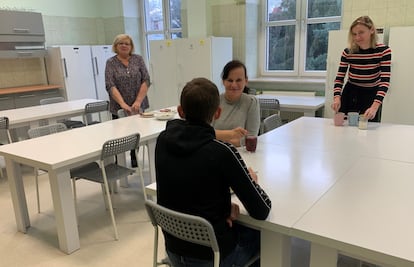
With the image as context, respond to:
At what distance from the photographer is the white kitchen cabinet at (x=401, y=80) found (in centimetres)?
364

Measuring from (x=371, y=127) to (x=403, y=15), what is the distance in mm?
2105

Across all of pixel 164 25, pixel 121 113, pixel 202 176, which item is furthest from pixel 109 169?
pixel 164 25

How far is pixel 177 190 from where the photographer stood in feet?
4.36

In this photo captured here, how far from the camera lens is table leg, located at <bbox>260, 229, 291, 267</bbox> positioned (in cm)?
136

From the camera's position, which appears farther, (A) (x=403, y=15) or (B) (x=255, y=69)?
(B) (x=255, y=69)

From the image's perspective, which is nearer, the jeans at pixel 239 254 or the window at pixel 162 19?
the jeans at pixel 239 254

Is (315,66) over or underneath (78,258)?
over

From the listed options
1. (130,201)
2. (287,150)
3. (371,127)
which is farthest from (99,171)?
(371,127)

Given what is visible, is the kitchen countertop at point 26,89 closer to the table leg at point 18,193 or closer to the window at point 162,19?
the window at point 162,19

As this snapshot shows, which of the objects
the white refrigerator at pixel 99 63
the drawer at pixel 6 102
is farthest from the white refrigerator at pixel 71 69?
the drawer at pixel 6 102

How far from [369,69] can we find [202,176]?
6.82 feet

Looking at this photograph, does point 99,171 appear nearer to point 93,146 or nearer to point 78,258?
point 93,146

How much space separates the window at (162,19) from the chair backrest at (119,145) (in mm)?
4521

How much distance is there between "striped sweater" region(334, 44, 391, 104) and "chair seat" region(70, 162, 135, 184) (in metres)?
1.91
